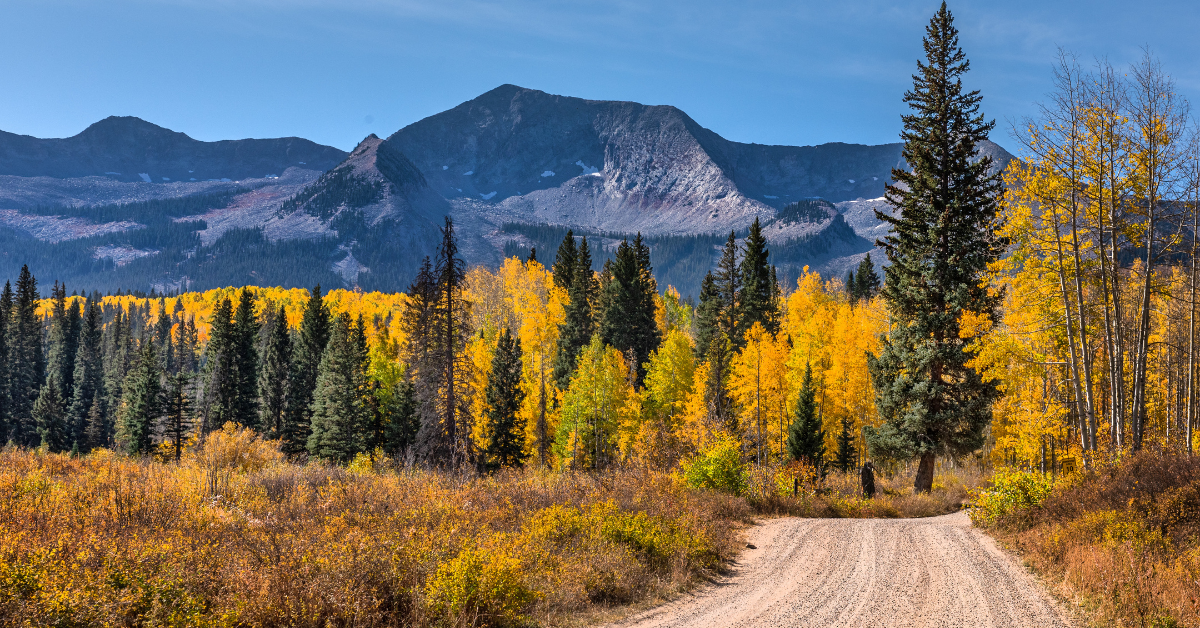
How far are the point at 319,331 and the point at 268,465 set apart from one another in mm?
45264

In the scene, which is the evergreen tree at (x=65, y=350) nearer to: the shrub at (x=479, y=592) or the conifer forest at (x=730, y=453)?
the conifer forest at (x=730, y=453)

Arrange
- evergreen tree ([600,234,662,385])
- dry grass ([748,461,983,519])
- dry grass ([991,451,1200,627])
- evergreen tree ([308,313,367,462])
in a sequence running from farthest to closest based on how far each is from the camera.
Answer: evergreen tree ([600,234,662,385]), evergreen tree ([308,313,367,462]), dry grass ([748,461,983,519]), dry grass ([991,451,1200,627])

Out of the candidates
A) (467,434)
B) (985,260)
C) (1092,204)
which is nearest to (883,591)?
(1092,204)

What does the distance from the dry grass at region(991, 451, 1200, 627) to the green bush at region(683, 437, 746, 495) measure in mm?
6848

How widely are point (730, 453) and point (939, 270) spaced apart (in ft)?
35.0

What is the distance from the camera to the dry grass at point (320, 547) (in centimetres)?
771

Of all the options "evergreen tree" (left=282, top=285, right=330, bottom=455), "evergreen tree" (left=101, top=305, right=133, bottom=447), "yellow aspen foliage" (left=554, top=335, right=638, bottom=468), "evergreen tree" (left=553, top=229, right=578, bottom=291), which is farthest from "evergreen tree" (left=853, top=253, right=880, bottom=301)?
"evergreen tree" (left=101, top=305, right=133, bottom=447)

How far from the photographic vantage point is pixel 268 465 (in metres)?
19.9

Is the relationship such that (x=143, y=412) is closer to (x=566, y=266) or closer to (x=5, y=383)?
(x=5, y=383)

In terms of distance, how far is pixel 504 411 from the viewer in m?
44.3

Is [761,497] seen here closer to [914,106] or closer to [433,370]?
[914,106]

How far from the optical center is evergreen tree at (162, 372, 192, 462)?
154ft

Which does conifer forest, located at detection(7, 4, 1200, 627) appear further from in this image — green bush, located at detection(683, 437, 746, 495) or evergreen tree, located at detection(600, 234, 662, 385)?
evergreen tree, located at detection(600, 234, 662, 385)

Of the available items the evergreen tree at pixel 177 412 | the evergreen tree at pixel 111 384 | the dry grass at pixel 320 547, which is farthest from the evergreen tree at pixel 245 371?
the dry grass at pixel 320 547
